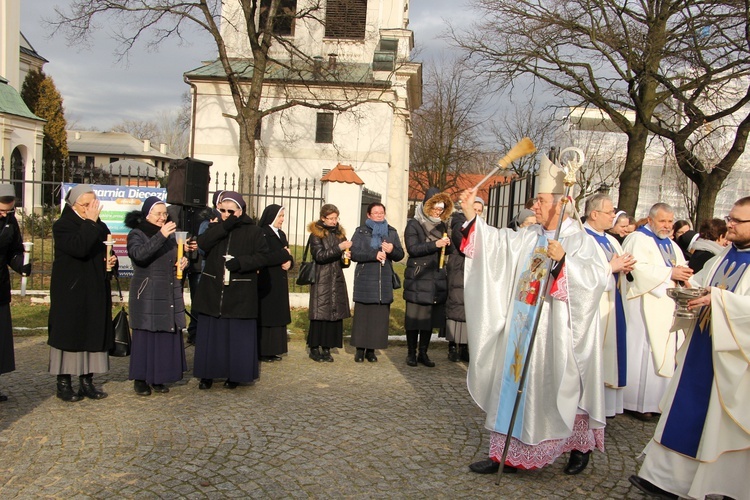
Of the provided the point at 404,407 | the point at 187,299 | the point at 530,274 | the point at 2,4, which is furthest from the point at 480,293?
the point at 2,4

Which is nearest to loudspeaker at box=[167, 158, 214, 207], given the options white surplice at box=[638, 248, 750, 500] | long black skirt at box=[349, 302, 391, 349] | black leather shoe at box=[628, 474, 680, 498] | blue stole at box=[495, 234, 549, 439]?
long black skirt at box=[349, 302, 391, 349]

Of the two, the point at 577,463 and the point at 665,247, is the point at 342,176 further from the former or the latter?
the point at 577,463

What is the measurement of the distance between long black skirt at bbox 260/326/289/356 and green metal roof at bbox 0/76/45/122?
25.7 metres

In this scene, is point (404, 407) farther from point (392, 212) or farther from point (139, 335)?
point (392, 212)

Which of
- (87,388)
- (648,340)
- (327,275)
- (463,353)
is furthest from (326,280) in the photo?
(648,340)

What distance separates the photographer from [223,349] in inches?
261

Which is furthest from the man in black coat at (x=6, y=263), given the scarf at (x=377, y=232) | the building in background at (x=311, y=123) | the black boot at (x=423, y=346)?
the building in background at (x=311, y=123)

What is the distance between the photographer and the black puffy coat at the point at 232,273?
21.5 feet

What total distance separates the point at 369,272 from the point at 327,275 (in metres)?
0.53

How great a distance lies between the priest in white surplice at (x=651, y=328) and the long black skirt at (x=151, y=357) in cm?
Answer: 465

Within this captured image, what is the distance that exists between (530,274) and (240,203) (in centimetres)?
328

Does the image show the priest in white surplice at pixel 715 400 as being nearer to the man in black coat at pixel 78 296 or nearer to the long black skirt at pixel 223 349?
the long black skirt at pixel 223 349

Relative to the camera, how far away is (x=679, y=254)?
682cm

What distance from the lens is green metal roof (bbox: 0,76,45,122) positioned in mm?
28478
